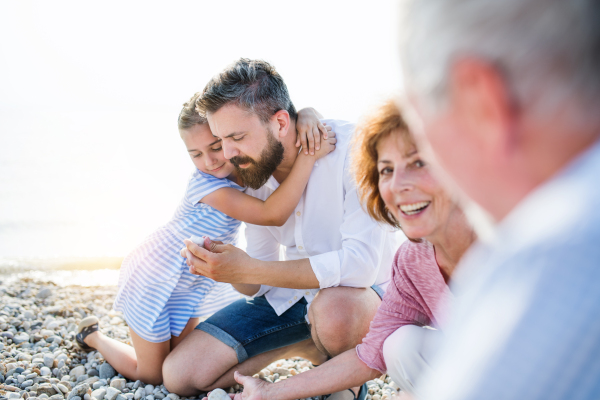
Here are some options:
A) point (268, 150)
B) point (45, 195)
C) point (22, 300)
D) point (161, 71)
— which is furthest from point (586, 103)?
point (161, 71)

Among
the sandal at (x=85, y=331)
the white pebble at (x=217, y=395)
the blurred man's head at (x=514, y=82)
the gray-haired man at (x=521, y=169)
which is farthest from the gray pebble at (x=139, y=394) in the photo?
the blurred man's head at (x=514, y=82)

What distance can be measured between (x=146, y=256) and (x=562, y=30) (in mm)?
3226

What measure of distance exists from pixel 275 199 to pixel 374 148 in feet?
3.93

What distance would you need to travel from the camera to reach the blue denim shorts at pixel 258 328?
3094 millimetres

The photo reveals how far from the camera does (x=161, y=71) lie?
4406 cm

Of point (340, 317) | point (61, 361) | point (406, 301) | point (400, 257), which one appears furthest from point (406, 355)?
point (61, 361)

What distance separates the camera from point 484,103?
667 millimetres

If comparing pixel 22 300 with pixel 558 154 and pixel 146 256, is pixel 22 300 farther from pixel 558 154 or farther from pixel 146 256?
pixel 558 154

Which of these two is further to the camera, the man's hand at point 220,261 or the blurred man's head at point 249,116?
the blurred man's head at point 249,116

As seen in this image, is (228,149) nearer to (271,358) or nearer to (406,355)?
(271,358)

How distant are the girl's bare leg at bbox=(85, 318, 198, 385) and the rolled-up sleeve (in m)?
1.38

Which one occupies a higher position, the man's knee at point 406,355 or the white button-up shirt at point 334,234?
the white button-up shirt at point 334,234

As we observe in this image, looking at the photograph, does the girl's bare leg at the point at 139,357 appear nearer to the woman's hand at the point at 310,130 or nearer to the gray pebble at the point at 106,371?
the gray pebble at the point at 106,371

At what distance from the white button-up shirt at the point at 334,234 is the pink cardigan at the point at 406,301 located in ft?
1.81
